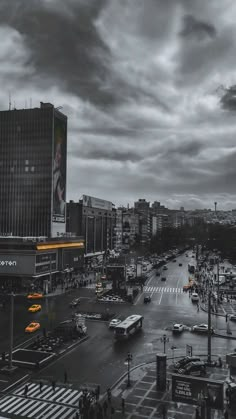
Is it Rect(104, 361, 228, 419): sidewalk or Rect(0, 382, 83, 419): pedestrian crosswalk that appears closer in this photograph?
Rect(104, 361, 228, 419): sidewalk

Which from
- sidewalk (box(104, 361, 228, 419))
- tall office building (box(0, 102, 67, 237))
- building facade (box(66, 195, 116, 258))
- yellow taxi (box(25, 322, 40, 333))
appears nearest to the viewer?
sidewalk (box(104, 361, 228, 419))

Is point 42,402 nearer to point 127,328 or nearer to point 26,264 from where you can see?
point 127,328

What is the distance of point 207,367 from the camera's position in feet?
142

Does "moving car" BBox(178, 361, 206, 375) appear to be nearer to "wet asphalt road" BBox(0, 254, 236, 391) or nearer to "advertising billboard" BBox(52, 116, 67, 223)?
"wet asphalt road" BBox(0, 254, 236, 391)

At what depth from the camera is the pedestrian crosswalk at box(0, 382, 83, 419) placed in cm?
3319

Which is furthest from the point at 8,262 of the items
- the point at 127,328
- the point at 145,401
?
the point at 145,401

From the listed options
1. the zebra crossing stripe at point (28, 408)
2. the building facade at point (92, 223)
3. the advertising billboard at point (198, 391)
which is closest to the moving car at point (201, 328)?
the advertising billboard at point (198, 391)

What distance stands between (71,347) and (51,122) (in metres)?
91.5

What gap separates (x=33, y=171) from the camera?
132 metres

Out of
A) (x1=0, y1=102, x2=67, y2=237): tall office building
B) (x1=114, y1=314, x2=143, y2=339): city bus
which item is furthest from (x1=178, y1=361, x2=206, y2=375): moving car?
(x1=0, y1=102, x2=67, y2=237): tall office building

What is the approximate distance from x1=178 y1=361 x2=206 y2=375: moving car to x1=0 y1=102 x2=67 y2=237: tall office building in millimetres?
94118

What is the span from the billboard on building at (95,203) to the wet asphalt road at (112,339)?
239 feet

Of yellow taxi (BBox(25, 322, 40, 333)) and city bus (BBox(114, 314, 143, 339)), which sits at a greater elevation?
city bus (BBox(114, 314, 143, 339))

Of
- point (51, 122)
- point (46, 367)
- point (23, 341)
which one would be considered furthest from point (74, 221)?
point (46, 367)
